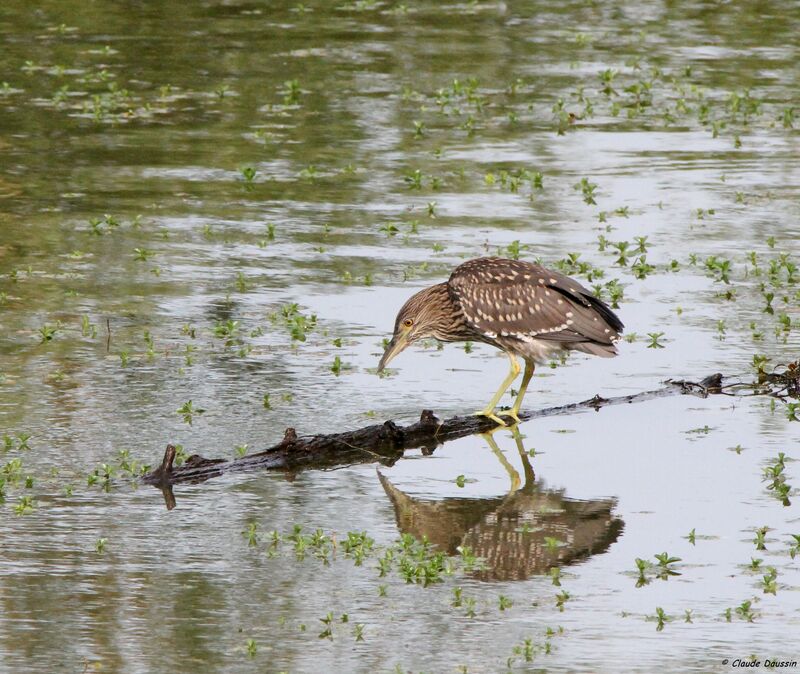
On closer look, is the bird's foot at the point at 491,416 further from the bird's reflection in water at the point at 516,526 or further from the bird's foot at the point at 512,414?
the bird's reflection in water at the point at 516,526

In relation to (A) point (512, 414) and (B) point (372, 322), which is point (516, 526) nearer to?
(A) point (512, 414)

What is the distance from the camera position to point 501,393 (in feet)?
34.0

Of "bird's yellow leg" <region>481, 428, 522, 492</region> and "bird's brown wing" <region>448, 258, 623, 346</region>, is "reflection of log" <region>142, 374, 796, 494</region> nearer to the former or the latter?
"bird's yellow leg" <region>481, 428, 522, 492</region>

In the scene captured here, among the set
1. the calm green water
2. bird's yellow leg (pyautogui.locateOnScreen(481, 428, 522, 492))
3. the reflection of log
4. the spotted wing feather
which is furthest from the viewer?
the spotted wing feather

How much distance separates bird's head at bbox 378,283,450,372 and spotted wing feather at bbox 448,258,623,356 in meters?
0.11

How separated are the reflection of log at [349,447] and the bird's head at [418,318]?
32.4 inches

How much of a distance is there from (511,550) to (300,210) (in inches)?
285

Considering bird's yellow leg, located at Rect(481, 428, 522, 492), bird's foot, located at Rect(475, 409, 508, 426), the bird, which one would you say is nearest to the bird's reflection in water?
bird's yellow leg, located at Rect(481, 428, 522, 492)

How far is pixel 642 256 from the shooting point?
1344 cm

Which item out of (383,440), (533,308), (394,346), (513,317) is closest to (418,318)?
(394,346)

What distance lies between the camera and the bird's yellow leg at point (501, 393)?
402 inches

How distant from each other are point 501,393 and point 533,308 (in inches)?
22.9

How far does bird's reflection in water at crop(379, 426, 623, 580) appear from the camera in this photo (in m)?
8.11

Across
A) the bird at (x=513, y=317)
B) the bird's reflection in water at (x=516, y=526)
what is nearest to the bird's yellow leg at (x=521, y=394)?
the bird at (x=513, y=317)
